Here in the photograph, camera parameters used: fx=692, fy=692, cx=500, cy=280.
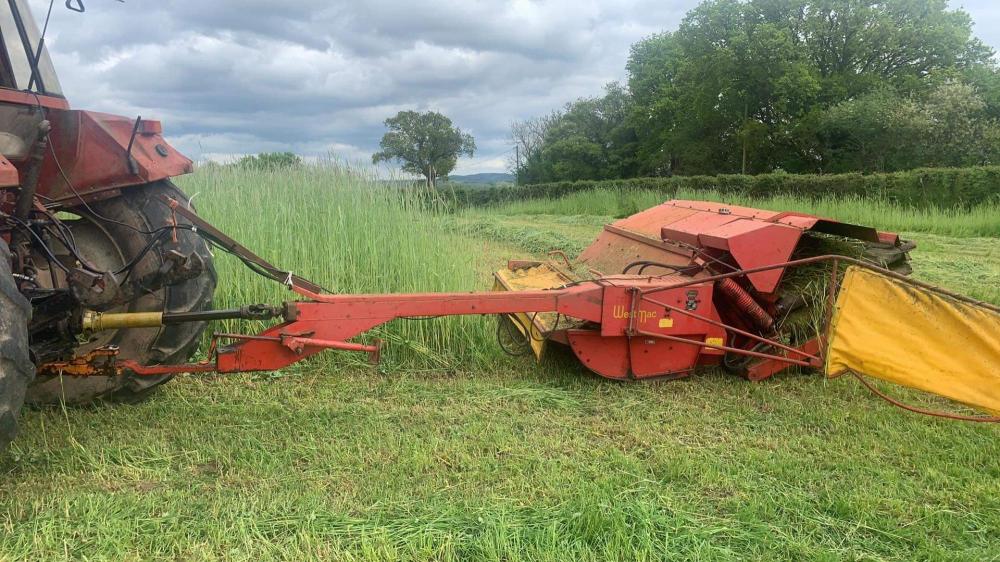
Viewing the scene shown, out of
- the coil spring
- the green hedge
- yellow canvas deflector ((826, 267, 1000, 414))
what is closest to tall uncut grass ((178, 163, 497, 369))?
the coil spring

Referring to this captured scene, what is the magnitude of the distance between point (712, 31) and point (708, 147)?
7797 mm

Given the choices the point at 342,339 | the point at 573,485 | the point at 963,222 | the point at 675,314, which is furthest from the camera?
the point at 963,222

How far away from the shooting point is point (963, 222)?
11.3 meters

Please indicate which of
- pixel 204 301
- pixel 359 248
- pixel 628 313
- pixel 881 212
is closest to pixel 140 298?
pixel 204 301

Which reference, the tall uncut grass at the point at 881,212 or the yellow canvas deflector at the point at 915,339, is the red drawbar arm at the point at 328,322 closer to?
the yellow canvas deflector at the point at 915,339

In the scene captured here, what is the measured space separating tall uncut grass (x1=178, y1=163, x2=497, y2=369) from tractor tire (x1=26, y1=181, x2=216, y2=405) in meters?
1.33

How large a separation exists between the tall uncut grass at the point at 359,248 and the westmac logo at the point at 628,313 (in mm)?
1176

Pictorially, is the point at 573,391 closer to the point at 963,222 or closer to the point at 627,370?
the point at 627,370

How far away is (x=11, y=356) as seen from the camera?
2.28 meters

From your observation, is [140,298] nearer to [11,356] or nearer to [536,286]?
[11,356]

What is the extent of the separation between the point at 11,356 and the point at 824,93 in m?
34.6

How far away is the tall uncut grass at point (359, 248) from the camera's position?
4.83 m

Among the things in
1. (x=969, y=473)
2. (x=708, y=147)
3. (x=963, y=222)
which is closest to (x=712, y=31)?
(x=708, y=147)

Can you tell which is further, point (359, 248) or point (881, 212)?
point (881, 212)
